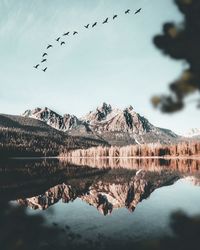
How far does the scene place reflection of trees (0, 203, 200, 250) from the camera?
58.3 ft

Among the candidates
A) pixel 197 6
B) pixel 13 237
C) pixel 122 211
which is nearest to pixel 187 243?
pixel 13 237

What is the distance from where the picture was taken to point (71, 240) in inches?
820

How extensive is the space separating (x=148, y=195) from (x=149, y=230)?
19.1 m

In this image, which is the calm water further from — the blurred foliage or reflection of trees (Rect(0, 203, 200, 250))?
the blurred foliage

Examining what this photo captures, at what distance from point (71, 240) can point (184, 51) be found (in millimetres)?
13080

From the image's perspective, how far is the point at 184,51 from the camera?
19906 millimetres

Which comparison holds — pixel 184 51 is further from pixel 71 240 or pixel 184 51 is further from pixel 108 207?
pixel 108 207

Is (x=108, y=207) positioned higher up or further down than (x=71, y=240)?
higher up

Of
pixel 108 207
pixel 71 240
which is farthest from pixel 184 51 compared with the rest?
pixel 108 207

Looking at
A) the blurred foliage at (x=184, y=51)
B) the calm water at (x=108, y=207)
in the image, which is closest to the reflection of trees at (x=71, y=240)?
the calm water at (x=108, y=207)

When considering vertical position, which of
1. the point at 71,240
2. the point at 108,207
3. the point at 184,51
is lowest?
the point at 71,240

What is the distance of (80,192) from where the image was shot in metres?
46.2

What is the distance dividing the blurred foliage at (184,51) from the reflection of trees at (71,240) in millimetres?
7188

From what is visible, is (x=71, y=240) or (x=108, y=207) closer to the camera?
(x=71, y=240)
